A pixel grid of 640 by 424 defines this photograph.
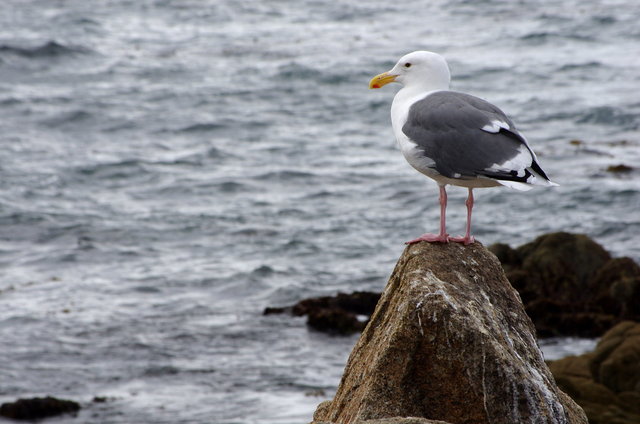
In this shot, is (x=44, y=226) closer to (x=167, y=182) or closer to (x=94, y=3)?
(x=167, y=182)

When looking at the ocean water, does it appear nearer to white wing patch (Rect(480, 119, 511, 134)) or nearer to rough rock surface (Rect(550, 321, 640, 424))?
rough rock surface (Rect(550, 321, 640, 424))

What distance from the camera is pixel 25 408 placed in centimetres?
1155

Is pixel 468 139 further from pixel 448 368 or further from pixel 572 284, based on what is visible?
pixel 572 284

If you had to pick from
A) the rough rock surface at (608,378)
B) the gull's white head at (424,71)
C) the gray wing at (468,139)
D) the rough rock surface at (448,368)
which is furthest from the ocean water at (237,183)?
the rough rock surface at (448,368)

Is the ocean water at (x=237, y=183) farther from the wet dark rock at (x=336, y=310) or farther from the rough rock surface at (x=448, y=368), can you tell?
the rough rock surface at (x=448, y=368)

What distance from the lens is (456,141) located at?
6586mm

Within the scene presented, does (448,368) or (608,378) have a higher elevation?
(448,368)

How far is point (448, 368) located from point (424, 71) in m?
2.37

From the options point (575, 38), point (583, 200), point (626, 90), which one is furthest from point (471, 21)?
point (583, 200)

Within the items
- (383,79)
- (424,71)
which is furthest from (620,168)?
(424,71)

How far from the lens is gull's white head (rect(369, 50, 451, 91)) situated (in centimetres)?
705

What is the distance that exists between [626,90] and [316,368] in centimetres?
1544

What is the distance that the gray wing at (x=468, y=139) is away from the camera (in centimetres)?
636

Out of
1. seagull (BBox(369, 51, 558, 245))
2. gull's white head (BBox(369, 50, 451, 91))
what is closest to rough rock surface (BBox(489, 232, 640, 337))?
gull's white head (BBox(369, 50, 451, 91))
